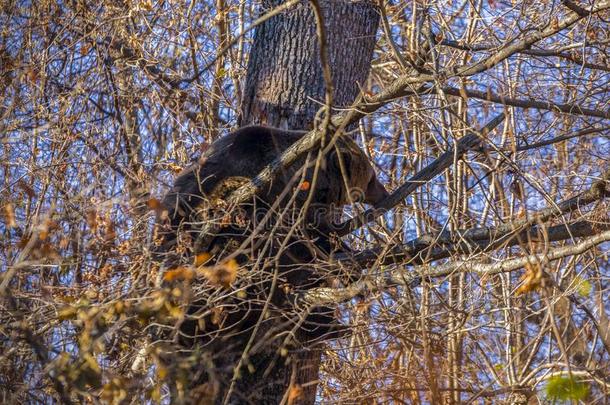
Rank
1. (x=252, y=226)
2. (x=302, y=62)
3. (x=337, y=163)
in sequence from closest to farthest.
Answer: (x=252, y=226), (x=302, y=62), (x=337, y=163)

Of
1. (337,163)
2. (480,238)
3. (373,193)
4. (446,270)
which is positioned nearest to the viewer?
(446,270)

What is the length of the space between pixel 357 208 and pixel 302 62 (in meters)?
1.58

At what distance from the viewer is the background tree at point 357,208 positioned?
14.2ft

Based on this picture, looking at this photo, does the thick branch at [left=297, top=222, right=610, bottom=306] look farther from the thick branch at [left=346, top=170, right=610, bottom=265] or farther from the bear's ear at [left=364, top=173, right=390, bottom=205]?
the bear's ear at [left=364, top=173, right=390, bottom=205]

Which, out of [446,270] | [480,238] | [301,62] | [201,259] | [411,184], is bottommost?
[201,259]

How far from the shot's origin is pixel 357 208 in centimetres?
525

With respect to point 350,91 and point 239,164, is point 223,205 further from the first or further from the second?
point 350,91

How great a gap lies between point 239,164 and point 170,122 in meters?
3.87

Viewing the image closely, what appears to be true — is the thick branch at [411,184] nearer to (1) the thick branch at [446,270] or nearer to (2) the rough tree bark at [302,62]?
(1) the thick branch at [446,270]

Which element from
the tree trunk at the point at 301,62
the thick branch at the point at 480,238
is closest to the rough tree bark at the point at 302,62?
the tree trunk at the point at 301,62

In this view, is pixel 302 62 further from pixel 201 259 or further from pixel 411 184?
pixel 201 259

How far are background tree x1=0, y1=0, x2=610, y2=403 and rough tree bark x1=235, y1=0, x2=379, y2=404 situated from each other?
2cm

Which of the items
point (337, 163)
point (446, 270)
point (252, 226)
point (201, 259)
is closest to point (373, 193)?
point (337, 163)

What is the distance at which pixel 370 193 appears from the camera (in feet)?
23.1
